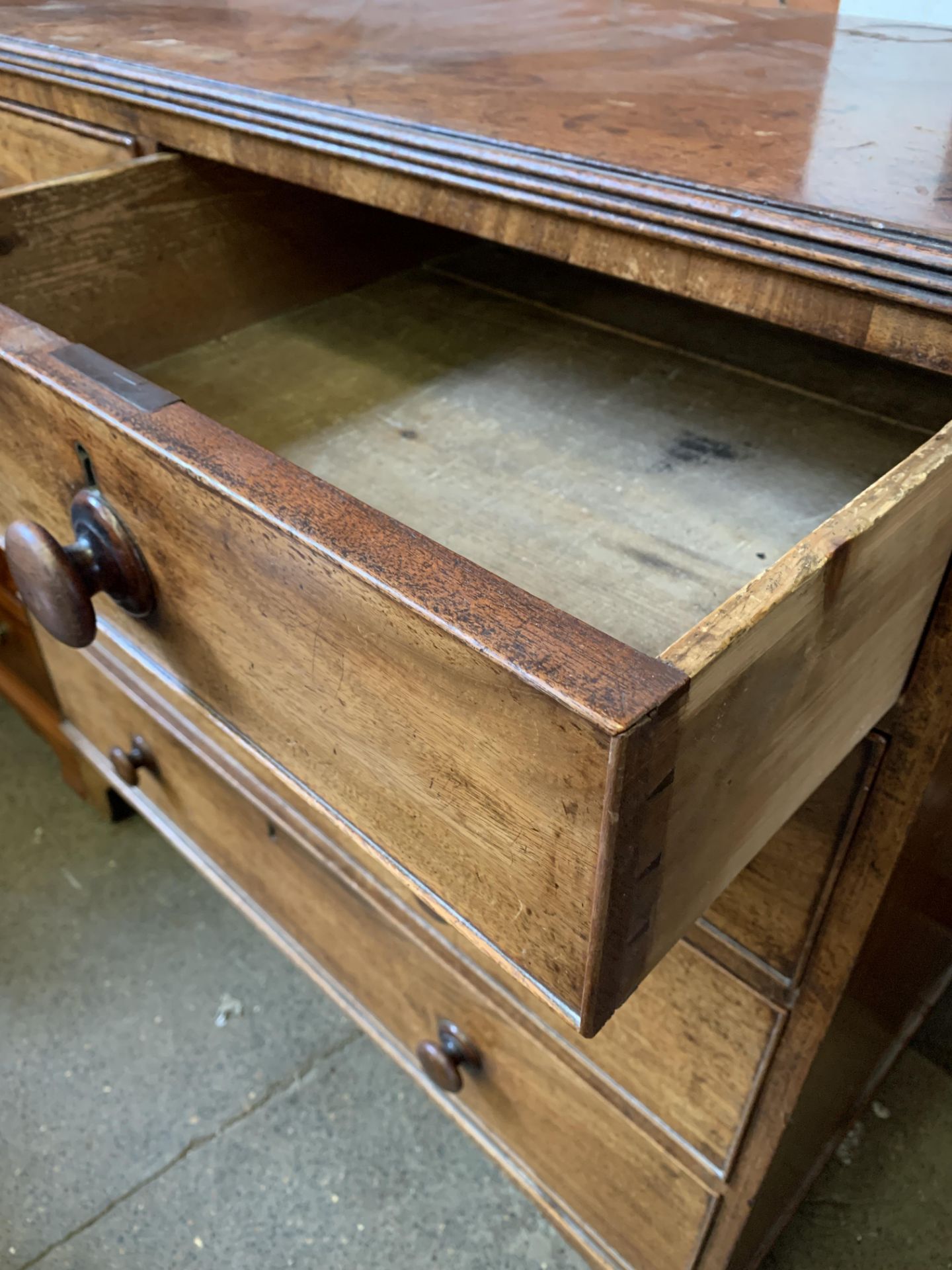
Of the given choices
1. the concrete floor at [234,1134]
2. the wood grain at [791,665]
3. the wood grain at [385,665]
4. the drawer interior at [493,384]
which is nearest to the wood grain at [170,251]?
the drawer interior at [493,384]

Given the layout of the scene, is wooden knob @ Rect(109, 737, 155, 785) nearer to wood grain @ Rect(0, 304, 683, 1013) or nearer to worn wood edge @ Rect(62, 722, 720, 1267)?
worn wood edge @ Rect(62, 722, 720, 1267)

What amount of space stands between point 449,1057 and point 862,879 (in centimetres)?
43

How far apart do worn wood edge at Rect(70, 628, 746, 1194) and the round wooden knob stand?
64 mm

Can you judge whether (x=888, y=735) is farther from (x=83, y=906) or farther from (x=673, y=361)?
(x=83, y=906)

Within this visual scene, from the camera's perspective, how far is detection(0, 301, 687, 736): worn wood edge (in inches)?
10.8

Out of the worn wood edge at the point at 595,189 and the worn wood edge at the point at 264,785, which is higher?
the worn wood edge at the point at 595,189

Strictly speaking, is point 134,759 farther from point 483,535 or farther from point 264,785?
point 483,535

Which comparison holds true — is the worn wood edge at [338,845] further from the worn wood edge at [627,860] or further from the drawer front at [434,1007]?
the worn wood edge at [627,860]

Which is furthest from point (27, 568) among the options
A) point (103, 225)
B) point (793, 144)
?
point (793, 144)

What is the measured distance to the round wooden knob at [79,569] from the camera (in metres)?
0.44

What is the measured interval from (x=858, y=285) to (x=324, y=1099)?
0.97 m

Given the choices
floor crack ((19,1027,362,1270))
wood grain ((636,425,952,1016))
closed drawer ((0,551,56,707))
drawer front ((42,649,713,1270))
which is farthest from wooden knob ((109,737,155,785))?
wood grain ((636,425,952,1016))

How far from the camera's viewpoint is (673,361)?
704 mm

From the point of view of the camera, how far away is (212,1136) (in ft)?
3.37
